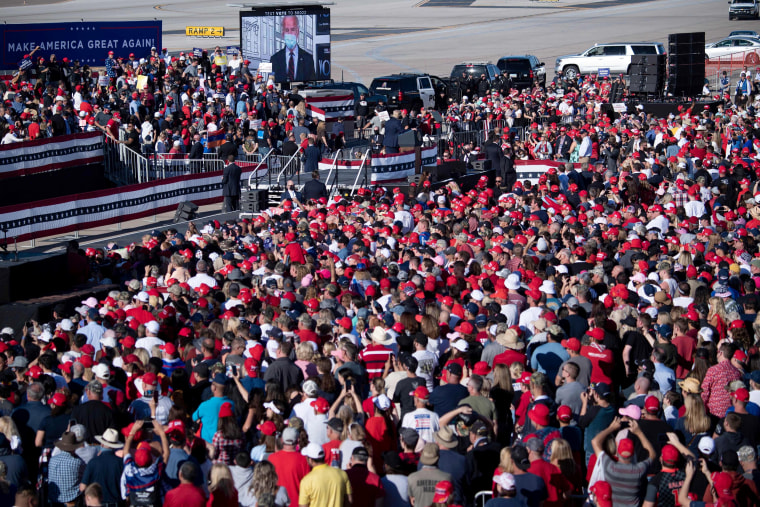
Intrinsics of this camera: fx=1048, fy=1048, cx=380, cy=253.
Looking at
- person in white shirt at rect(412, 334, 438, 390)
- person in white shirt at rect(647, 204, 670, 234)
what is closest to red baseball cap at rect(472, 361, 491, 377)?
person in white shirt at rect(412, 334, 438, 390)

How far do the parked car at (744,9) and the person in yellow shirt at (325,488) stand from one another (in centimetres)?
5640

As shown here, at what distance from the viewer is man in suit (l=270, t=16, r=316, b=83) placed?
114ft

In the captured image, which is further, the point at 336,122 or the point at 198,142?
the point at 336,122

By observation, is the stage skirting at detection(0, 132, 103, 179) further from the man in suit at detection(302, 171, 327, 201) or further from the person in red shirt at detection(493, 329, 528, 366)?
the person in red shirt at detection(493, 329, 528, 366)

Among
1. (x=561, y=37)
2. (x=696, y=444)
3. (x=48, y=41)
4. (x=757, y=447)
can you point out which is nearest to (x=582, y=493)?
(x=696, y=444)

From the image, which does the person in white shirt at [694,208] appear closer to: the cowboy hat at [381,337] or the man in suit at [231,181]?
the cowboy hat at [381,337]

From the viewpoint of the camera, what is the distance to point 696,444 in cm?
870

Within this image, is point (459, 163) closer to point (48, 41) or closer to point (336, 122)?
point (336, 122)

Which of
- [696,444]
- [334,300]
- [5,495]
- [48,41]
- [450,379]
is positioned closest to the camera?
[5,495]

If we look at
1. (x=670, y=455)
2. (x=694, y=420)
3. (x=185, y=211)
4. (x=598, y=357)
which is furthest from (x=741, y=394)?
(x=185, y=211)

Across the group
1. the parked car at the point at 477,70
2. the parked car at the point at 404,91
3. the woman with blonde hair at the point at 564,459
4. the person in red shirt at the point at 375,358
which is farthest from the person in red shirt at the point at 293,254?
the parked car at the point at 477,70

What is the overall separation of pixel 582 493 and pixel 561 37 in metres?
50.1

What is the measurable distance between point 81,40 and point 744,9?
38871 millimetres

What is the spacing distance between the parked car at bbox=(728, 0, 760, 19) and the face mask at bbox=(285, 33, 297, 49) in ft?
109
